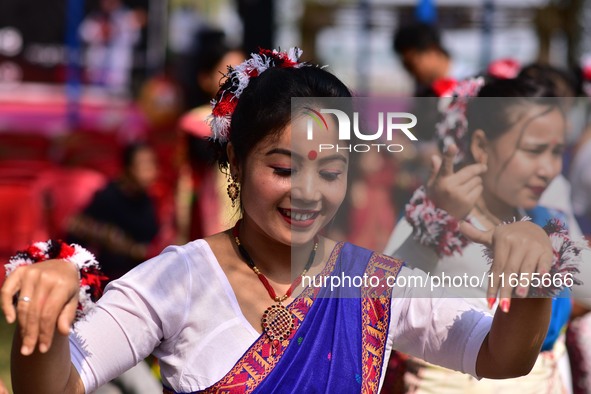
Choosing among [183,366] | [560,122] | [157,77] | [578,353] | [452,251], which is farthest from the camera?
[157,77]

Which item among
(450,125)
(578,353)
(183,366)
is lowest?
(578,353)

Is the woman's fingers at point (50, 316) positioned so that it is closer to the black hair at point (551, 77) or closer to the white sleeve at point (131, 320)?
the white sleeve at point (131, 320)

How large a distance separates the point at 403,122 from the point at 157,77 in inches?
412

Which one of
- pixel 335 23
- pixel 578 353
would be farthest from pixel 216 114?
pixel 335 23

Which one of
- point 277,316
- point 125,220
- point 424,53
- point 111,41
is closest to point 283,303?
point 277,316

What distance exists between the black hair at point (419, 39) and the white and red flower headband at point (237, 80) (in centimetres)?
365

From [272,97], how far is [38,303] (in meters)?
0.74

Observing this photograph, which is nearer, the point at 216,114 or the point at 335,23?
the point at 216,114

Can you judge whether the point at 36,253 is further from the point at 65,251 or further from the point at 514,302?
the point at 514,302

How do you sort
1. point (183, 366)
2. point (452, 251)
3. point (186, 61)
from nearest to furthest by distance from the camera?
point (183, 366) → point (452, 251) → point (186, 61)

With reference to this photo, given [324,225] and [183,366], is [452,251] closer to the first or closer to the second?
[324,225]

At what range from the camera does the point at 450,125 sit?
8.38ft

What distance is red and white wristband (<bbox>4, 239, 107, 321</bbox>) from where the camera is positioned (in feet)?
6.39

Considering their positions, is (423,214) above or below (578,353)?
above
